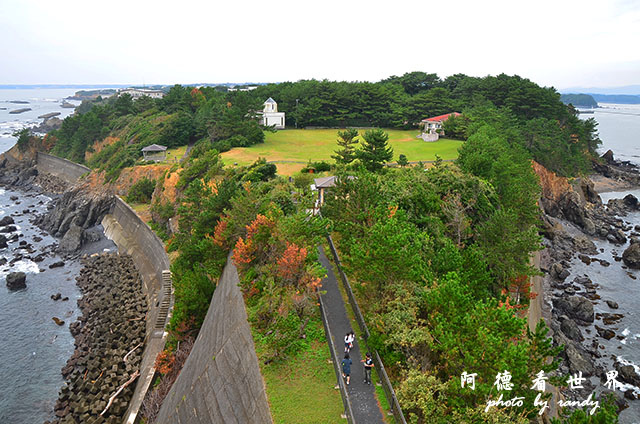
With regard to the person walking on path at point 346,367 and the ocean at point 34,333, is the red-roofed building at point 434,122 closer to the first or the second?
the ocean at point 34,333

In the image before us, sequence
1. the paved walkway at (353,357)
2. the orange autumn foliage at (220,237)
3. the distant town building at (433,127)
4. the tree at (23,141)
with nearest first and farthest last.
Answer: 1. the paved walkway at (353,357)
2. the orange autumn foliage at (220,237)
3. the distant town building at (433,127)
4. the tree at (23,141)

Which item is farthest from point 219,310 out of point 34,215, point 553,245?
point 34,215

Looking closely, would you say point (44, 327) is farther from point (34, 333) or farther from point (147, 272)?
point (147, 272)

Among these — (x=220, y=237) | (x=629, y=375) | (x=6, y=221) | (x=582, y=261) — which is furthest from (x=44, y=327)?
(x=582, y=261)

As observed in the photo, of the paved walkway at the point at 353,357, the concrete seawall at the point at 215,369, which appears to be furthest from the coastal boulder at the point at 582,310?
the concrete seawall at the point at 215,369

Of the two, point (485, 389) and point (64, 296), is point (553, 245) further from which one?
point (64, 296)

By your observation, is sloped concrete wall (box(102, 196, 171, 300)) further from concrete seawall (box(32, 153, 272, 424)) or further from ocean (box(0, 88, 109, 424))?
ocean (box(0, 88, 109, 424))
